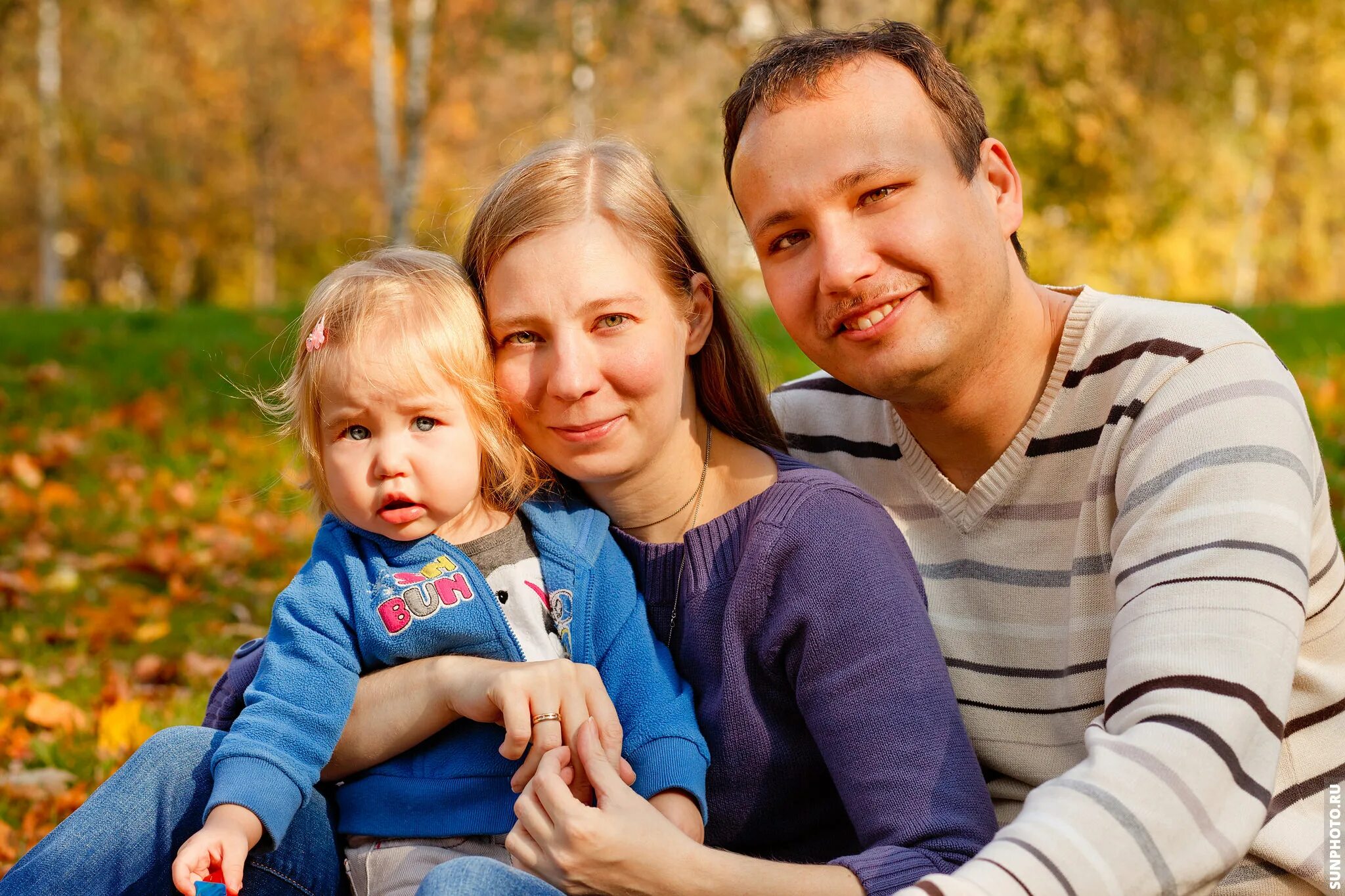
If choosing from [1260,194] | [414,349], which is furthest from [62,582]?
[1260,194]

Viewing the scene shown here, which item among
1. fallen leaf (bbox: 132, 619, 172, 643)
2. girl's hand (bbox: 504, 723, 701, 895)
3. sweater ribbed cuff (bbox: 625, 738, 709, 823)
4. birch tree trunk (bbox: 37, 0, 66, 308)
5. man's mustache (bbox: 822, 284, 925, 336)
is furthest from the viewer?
birch tree trunk (bbox: 37, 0, 66, 308)

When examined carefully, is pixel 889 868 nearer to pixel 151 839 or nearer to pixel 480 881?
pixel 480 881

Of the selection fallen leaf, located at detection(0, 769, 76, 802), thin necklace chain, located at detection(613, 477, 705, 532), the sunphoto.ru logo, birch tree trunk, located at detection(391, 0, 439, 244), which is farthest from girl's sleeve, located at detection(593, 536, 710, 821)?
birch tree trunk, located at detection(391, 0, 439, 244)

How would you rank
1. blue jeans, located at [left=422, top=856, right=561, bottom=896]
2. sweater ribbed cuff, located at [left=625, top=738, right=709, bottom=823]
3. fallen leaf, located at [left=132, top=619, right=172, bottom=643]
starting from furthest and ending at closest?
1. fallen leaf, located at [left=132, top=619, right=172, bottom=643]
2. sweater ribbed cuff, located at [left=625, top=738, right=709, bottom=823]
3. blue jeans, located at [left=422, top=856, right=561, bottom=896]

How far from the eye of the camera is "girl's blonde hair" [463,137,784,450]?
239 centimetres

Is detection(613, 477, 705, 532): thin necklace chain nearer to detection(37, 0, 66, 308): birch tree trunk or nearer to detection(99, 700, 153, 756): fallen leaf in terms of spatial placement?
detection(99, 700, 153, 756): fallen leaf

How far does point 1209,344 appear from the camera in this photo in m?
2.06

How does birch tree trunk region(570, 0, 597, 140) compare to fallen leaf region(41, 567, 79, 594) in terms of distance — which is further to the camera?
birch tree trunk region(570, 0, 597, 140)

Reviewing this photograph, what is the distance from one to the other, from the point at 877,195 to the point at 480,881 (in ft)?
4.55

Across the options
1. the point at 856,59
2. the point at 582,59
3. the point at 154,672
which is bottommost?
the point at 154,672

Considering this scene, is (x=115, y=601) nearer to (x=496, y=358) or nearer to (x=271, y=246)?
(x=496, y=358)

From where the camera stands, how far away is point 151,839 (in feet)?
7.18

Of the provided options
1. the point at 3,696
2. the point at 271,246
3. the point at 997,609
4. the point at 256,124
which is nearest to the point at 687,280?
the point at 997,609

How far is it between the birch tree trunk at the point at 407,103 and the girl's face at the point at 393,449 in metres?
13.2
